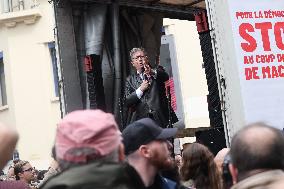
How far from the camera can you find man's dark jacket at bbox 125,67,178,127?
7551 millimetres

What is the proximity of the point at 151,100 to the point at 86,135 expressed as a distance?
5403 mm

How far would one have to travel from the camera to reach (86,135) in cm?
220

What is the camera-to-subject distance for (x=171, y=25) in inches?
841

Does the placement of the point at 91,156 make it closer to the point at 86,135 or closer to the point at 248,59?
the point at 86,135

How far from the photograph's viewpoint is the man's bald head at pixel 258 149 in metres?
2.49

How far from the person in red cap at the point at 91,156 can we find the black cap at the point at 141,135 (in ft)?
3.72

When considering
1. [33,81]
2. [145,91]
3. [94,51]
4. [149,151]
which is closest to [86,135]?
[149,151]

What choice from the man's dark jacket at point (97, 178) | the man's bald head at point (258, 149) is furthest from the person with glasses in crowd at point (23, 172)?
the man's dark jacket at point (97, 178)

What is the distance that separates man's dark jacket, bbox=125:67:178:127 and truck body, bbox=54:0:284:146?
0.67m

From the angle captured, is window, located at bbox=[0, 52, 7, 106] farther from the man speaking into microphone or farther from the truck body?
the man speaking into microphone

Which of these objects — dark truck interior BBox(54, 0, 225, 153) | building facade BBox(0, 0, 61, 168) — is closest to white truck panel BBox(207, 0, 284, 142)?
dark truck interior BBox(54, 0, 225, 153)

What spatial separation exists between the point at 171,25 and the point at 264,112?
1547 centimetres

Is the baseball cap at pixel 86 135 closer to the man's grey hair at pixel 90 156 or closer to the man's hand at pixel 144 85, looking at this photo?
the man's grey hair at pixel 90 156

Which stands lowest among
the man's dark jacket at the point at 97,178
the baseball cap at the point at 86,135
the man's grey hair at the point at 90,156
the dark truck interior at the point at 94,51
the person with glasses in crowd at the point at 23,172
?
the person with glasses in crowd at the point at 23,172
